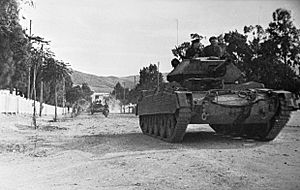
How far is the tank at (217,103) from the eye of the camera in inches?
416

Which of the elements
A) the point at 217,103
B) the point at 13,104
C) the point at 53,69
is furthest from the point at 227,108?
the point at 13,104

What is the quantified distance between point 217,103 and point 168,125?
166cm

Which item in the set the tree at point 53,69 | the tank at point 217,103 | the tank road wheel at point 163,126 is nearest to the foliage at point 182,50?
the tank at point 217,103

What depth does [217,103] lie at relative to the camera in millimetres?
10617

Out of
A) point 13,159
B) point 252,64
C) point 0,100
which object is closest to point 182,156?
point 13,159

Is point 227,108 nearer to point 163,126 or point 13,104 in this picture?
point 163,126

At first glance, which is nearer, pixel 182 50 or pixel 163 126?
pixel 163 126

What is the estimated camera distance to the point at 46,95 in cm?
5412

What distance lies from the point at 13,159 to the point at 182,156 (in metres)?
3.34

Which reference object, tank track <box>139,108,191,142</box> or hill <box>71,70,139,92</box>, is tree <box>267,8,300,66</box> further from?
hill <box>71,70,139,92</box>

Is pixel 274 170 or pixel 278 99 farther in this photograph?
pixel 278 99

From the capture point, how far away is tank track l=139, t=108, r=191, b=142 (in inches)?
404

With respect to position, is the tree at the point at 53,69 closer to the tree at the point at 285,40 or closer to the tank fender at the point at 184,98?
the tree at the point at 285,40

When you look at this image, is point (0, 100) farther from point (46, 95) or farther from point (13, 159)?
point (46, 95)
